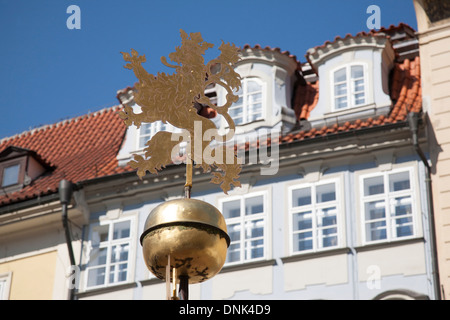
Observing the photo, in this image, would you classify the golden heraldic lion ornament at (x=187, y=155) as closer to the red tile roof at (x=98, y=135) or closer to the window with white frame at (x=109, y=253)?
the red tile roof at (x=98, y=135)

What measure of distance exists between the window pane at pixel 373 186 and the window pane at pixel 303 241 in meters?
1.22

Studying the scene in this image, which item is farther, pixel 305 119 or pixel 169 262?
pixel 305 119

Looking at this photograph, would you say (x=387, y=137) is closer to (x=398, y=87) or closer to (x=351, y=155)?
(x=351, y=155)

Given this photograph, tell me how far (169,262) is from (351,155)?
43.5ft

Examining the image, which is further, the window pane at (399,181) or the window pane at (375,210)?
the window pane at (399,181)

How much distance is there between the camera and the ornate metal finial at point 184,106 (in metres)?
7.77

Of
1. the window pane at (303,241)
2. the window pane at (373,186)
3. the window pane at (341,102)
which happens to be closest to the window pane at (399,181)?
the window pane at (373,186)

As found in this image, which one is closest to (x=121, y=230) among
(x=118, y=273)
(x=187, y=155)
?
(x=118, y=273)

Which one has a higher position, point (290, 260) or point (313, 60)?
point (313, 60)

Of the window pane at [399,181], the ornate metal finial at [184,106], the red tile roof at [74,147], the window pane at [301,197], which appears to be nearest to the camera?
the ornate metal finial at [184,106]

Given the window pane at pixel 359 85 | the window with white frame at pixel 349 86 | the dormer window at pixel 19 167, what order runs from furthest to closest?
the dormer window at pixel 19 167 < the window pane at pixel 359 85 < the window with white frame at pixel 349 86

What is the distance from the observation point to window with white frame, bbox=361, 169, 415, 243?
18.9m

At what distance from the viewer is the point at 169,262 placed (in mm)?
7051
